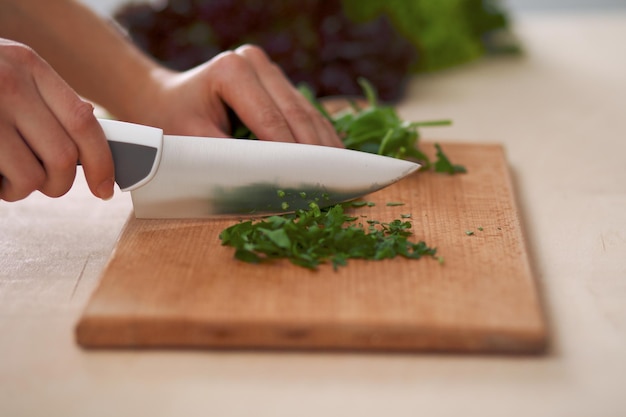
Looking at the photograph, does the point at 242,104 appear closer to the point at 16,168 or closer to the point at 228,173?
the point at 228,173

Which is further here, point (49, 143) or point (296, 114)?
point (296, 114)

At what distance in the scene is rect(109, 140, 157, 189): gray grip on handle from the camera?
1.17m

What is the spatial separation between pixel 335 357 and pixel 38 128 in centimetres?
53

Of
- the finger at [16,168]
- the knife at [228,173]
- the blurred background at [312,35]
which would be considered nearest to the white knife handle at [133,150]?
the knife at [228,173]

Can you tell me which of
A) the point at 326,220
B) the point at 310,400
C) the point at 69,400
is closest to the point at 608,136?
the point at 326,220

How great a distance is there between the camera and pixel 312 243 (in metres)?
1.14

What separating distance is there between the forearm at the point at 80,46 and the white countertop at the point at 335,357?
22 cm

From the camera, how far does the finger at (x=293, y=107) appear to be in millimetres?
1377

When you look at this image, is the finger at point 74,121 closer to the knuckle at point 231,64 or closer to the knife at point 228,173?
the knife at point 228,173

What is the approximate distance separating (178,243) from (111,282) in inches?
5.9

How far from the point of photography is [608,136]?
1.80 metres

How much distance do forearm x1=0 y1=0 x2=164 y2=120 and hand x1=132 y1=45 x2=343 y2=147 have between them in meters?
0.14

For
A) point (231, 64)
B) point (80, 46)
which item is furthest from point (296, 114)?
point (80, 46)

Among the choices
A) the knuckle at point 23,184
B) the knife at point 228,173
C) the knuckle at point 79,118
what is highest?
the knuckle at point 79,118
